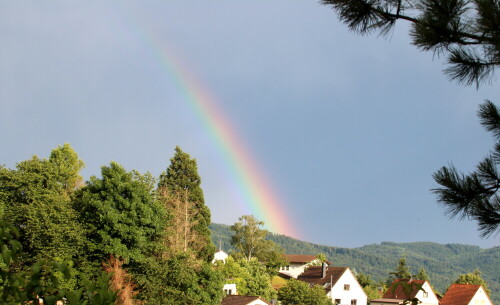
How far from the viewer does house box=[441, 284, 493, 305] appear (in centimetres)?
5028

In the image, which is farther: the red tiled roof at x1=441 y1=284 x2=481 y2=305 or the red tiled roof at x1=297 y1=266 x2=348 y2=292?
the red tiled roof at x1=297 y1=266 x2=348 y2=292

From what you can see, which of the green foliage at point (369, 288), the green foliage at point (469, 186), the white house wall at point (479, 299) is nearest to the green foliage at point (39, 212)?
the green foliage at point (469, 186)

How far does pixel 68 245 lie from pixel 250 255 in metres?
46.1

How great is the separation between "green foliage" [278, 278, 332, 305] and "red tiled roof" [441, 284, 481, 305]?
13.7 metres

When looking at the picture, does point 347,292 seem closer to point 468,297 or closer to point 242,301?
point 468,297

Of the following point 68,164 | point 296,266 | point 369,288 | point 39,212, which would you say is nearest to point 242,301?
point 39,212

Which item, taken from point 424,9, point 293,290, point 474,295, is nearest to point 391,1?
point 424,9

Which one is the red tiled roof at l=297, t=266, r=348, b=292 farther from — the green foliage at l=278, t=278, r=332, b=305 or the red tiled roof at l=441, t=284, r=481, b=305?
the green foliage at l=278, t=278, r=332, b=305

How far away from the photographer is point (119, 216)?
92.8 feet

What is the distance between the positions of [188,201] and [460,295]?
2947cm

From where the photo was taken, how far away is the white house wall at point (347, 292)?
195 ft

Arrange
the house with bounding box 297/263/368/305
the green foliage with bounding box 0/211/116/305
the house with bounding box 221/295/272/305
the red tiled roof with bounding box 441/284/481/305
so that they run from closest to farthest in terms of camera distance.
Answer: the green foliage with bounding box 0/211/116/305 → the house with bounding box 221/295/272/305 → the red tiled roof with bounding box 441/284/481/305 → the house with bounding box 297/263/368/305

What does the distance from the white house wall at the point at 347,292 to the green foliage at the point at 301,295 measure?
13.7 meters

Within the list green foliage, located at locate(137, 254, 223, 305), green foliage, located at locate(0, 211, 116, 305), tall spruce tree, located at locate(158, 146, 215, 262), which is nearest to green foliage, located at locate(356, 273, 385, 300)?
tall spruce tree, located at locate(158, 146, 215, 262)
